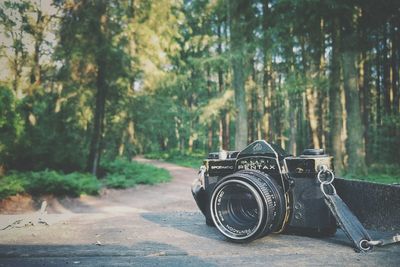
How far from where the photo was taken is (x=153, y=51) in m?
14.9

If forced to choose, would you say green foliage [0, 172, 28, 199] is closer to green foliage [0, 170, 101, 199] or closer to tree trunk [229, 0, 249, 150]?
green foliage [0, 170, 101, 199]

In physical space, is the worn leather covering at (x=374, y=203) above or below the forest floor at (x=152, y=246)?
above

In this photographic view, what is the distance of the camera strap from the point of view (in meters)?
1.57

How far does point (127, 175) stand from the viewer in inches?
563

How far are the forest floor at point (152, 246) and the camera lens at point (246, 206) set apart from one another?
7cm

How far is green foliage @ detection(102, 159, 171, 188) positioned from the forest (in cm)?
70

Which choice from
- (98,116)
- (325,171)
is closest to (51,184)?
(98,116)

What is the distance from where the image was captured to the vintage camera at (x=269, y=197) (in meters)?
1.92

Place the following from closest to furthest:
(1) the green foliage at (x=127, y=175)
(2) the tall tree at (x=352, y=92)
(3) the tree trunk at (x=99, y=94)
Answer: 1. (2) the tall tree at (x=352, y=92)
2. (3) the tree trunk at (x=99, y=94)
3. (1) the green foliage at (x=127, y=175)

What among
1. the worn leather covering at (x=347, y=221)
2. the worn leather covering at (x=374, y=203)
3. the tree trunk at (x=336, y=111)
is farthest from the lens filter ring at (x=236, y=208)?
the tree trunk at (x=336, y=111)

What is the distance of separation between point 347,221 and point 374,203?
0.58 feet

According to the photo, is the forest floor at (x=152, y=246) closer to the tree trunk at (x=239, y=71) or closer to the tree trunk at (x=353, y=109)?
the tree trunk at (x=353, y=109)

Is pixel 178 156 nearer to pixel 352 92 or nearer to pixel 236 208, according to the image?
pixel 352 92

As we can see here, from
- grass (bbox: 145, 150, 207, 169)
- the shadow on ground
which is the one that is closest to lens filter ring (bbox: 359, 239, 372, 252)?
the shadow on ground
